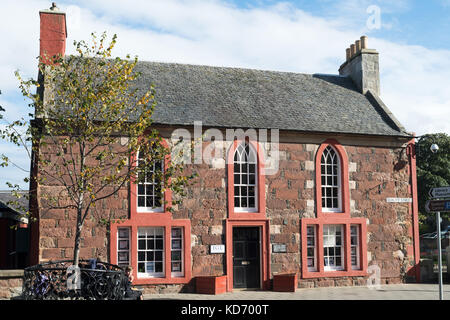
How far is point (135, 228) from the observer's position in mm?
16406

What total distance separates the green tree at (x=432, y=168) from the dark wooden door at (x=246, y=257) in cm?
2759

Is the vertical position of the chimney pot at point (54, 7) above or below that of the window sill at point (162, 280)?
above

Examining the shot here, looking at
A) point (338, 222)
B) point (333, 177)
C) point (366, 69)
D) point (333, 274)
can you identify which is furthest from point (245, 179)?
point (366, 69)

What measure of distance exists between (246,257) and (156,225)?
344 cm

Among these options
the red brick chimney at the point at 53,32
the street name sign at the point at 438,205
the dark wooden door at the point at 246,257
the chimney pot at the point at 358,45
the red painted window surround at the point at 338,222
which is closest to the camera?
the street name sign at the point at 438,205

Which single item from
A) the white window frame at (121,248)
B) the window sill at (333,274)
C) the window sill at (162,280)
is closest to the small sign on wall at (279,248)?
the window sill at (333,274)

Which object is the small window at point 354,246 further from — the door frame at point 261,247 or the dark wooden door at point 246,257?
the dark wooden door at point 246,257

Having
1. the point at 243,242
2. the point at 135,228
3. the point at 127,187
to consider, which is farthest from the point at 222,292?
the point at 127,187

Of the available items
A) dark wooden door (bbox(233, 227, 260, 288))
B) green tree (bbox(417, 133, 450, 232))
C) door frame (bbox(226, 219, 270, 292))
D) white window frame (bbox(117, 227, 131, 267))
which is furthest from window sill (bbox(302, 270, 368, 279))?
green tree (bbox(417, 133, 450, 232))

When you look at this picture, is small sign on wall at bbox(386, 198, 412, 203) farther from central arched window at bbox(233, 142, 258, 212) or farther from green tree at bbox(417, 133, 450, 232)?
green tree at bbox(417, 133, 450, 232)

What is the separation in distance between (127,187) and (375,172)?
9.47 metres

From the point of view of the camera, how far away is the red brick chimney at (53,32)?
1839 cm

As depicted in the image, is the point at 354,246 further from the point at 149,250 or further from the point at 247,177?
the point at 149,250

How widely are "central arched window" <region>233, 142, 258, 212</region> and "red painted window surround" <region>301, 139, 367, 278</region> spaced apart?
6.69ft
